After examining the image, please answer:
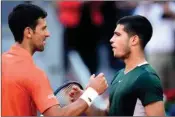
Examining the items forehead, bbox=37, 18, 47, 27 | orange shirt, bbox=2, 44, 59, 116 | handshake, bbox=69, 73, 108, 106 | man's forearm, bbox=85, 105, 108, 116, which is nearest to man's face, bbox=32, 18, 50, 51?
forehead, bbox=37, 18, 47, 27

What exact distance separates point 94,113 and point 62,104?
1.12 feet

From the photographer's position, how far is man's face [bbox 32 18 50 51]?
11.6 feet

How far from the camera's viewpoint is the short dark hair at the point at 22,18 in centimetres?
351

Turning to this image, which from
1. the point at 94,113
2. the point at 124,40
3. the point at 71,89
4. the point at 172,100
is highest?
the point at 124,40

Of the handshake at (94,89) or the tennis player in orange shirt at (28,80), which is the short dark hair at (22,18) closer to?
the tennis player in orange shirt at (28,80)

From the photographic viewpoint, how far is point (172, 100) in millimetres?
6598

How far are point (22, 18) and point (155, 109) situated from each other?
0.94 m

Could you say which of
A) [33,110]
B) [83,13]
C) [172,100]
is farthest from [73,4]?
[33,110]

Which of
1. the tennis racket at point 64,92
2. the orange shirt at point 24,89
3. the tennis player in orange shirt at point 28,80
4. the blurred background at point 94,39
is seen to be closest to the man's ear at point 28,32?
the tennis player in orange shirt at point 28,80

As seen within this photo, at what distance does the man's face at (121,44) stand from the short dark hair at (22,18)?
554 mm

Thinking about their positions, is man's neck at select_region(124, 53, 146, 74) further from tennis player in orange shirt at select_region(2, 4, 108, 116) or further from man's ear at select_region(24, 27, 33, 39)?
man's ear at select_region(24, 27, 33, 39)

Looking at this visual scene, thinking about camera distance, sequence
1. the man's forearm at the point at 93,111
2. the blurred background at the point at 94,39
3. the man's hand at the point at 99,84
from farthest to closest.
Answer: the blurred background at the point at 94,39
the man's forearm at the point at 93,111
the man's hand at the point at 99,84

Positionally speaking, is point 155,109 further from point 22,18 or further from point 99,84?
point 22,18

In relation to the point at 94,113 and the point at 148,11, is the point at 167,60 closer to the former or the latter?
the point at 148,11
